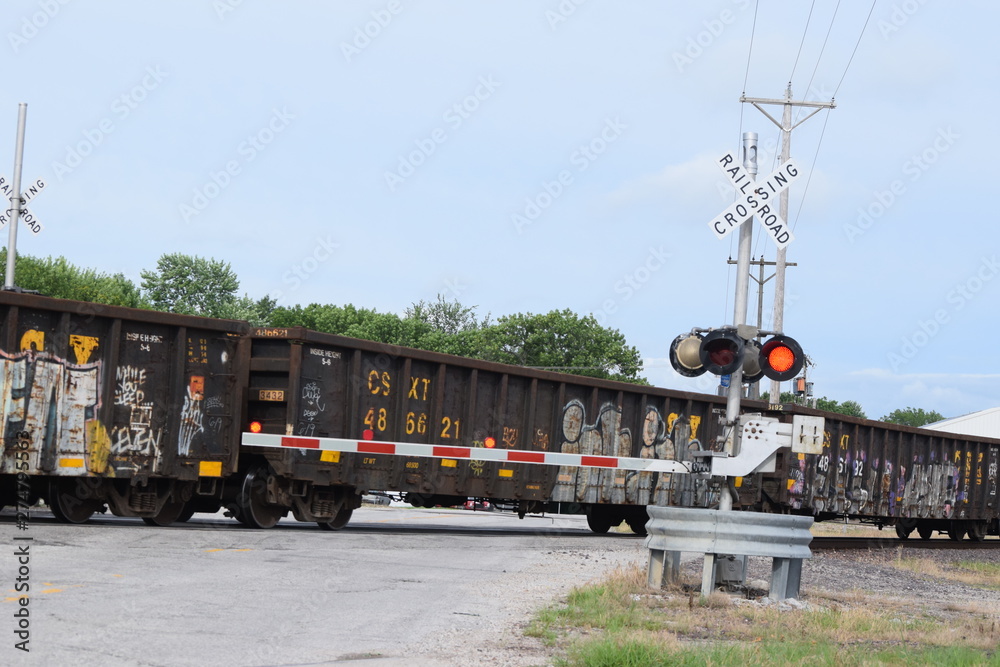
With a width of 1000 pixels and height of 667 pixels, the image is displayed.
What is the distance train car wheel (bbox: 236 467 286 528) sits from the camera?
1692 cm

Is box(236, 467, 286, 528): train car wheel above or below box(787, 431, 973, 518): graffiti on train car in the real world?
below

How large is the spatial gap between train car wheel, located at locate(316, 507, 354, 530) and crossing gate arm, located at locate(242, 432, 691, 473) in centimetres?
117

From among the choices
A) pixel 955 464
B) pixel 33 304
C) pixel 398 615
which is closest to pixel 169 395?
pixel 33 304

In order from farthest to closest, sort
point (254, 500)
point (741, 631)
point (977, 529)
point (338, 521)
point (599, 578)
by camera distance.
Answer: point (977, 529), point (338, 521), point (254, 500), point (599, 578), point (741, 631)

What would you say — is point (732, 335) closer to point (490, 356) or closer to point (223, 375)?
point (223, 375)

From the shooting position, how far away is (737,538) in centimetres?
1022

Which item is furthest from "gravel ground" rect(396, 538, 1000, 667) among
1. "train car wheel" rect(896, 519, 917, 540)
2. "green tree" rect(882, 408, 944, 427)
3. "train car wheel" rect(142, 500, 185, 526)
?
"green tree" rect(882, 408, 944, 427)

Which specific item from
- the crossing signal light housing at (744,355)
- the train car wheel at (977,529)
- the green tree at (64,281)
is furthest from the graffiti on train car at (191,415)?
the green tree at (64,281)

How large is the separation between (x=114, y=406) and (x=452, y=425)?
581cm

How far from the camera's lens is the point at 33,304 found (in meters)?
14.8

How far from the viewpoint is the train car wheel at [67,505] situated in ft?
50.9

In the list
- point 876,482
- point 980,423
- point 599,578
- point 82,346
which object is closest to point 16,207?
point 82,346

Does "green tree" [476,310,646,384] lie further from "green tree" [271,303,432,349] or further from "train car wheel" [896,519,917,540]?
"train car wheel" [896,519,917,540]

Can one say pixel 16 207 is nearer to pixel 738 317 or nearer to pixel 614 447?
pixel 614 447
